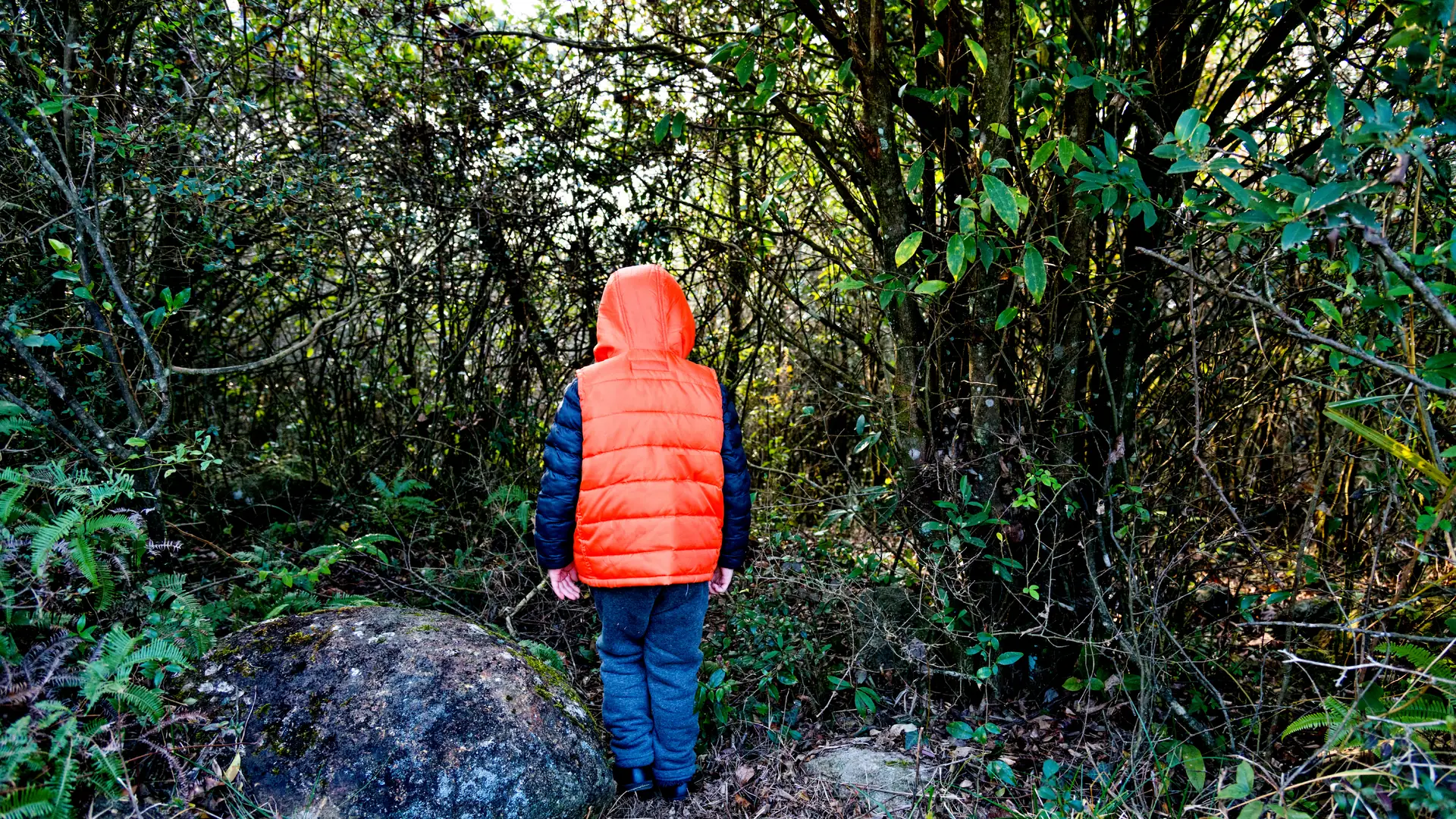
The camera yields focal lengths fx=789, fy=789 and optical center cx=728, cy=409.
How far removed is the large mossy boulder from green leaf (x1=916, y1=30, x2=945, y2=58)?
3.17 metres

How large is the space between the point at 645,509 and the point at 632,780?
1.14 metres

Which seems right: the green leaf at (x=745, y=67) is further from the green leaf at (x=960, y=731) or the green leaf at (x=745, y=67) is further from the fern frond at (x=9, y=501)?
the fern frond at (x=9, y=501)

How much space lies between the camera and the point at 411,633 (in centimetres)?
317

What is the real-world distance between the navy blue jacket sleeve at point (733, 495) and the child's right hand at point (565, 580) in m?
0.61

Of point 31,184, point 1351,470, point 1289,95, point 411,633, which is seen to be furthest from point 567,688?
point 1289,95

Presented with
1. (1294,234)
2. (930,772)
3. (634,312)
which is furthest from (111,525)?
(1294,234)

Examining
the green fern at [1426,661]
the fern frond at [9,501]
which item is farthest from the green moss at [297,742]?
the green fern at [1426,661]

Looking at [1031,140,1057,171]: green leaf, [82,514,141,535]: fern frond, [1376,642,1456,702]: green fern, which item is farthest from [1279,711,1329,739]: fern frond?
[82,514,141,535]: fern frond

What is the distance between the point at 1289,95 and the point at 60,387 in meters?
5.31

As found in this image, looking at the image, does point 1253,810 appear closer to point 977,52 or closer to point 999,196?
point 999,196

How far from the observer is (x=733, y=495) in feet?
10.9

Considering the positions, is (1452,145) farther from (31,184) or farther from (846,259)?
(31,184)

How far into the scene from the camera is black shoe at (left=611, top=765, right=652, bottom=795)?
3.21 meters

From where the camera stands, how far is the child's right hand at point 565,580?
3191 mm
